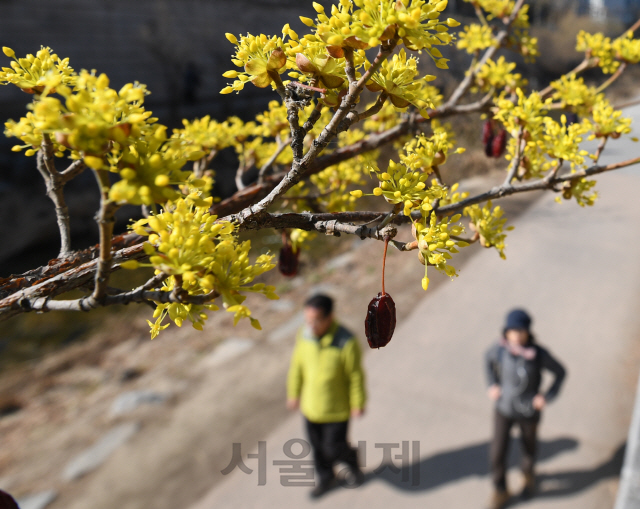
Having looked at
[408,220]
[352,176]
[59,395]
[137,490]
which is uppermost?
[352,176]

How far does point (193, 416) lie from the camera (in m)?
4.50

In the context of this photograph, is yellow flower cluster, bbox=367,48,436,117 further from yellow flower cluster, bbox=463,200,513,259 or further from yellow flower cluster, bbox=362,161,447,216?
yellow flower cluster, bbox=463,200,513,259

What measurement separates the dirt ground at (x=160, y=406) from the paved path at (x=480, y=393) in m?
0.34

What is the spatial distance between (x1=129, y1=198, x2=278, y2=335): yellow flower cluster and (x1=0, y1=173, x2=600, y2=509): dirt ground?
3.50m

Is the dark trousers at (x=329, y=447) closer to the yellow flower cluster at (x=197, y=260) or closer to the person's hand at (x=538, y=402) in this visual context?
the person's hand at (x=538, y=402)

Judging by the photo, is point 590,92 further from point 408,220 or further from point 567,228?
point 567,228

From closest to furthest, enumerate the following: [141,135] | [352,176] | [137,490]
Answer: [141,135], [352,176], [137,490]

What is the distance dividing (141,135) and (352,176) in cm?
96

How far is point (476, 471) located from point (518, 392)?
81cm

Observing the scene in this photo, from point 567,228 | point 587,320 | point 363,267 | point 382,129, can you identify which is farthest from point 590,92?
point 567,228

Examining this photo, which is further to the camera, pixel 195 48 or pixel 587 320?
pixel 195 48

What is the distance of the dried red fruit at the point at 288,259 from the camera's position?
148cm

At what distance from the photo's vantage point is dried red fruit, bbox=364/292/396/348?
0.90m

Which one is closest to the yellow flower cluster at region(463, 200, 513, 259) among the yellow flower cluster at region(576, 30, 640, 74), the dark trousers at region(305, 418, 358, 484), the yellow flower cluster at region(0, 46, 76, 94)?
the yellow flower cluster at region(0, 46, 76, 94)
